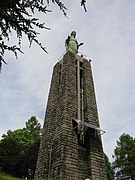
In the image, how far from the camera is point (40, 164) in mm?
12336

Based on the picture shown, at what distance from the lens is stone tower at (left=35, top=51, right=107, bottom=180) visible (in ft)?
35.8

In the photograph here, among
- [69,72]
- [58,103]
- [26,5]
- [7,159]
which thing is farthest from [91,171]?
[7,159]

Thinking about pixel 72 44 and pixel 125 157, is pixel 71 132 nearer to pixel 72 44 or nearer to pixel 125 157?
pixel 72 44

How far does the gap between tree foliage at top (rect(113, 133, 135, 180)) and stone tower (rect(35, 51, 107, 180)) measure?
14800 mm

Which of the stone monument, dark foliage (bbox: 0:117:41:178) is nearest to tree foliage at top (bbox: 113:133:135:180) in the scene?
dark foliage (bbox: 0:117:41:178)

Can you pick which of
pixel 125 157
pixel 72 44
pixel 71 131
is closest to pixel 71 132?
pixel 71 131

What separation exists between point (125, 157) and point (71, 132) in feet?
59.9

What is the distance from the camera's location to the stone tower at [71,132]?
10.9 metres

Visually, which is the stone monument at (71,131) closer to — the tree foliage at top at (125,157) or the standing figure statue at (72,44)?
the standing figure statue at (72,44)

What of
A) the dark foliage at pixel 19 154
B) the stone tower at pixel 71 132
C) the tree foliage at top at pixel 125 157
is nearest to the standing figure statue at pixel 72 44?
the stone tower at pixel 71 132

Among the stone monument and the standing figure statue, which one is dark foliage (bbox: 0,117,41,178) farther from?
the standing figure statue

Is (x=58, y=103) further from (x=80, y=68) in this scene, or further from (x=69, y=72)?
(x=80, y=68)

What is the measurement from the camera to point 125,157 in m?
27.7

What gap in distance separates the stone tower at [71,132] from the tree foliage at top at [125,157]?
14800 mm
